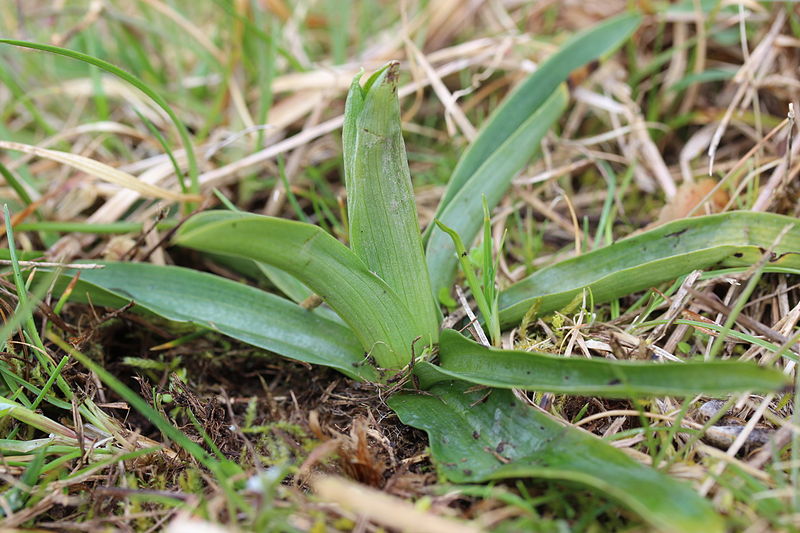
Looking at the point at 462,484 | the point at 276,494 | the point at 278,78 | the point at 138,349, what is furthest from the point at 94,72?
the point at 462,484

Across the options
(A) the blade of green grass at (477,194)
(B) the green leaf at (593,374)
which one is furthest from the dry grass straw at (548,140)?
(B) the green leaf at (593,374)

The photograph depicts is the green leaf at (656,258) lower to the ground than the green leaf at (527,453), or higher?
higher

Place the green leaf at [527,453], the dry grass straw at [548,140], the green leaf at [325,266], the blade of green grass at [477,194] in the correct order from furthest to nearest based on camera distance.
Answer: the dry grass straw at [548,140], the blade of green grass at [477,194], the green leaf at [325,266], the green leaf at [527,453]

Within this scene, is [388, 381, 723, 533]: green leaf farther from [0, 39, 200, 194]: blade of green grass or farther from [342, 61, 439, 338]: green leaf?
[0, 39, 200, 194]: blade of green grass

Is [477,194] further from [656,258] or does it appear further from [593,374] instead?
[593,374]

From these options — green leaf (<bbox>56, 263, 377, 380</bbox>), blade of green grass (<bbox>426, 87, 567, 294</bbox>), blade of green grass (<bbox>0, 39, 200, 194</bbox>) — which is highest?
blade of green grass (<bbox>0, 39, 200, 194</bbox>)

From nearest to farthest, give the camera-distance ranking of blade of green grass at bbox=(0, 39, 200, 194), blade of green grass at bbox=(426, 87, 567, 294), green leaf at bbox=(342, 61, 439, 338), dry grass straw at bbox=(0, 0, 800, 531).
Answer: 1. green leaf at bbox=(342, 61, 439, 338)
2. blade of green grass at bbox=(0, 39, 200, 194)
3. blade of green grass at bbox=(426, 87, 567, 294)
4. dry grass straw at bbox=(0, 0, 800, 531)

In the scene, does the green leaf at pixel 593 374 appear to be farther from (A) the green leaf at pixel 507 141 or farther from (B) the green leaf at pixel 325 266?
(A) the green leaf at pixel 507 141

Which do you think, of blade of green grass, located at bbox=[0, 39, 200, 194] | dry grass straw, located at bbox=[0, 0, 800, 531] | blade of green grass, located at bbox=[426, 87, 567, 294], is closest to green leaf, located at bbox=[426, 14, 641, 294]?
blade of green grass, located at bbox=[426, 87, 567, 294]
